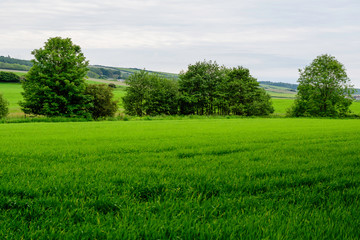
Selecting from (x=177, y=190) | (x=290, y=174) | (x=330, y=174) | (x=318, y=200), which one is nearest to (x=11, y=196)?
(x=177, y=190)

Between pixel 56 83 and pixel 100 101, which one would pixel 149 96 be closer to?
pixel 100 101

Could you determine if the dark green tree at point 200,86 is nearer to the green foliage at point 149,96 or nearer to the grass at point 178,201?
the green foliage at point 149,96

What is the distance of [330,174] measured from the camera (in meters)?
4.94

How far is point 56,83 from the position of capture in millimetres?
42656

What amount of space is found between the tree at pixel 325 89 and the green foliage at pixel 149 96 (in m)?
31.7

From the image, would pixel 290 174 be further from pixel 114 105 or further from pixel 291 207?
pixel 114 105

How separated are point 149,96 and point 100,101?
1201cm

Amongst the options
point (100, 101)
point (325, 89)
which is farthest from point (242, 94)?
point (100, 101)

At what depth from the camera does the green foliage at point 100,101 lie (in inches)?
1979

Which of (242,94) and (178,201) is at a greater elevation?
(242,94)

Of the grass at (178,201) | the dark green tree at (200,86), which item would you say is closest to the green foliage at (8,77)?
the dark green tree at (200,86)

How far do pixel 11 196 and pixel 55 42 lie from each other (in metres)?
50.9

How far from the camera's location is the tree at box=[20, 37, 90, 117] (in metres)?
43.1

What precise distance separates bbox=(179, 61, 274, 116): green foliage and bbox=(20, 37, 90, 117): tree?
23.7 meters
